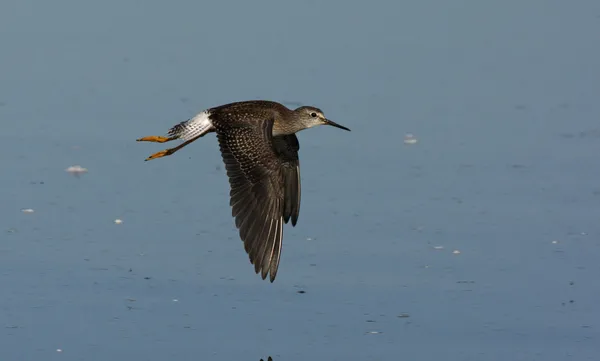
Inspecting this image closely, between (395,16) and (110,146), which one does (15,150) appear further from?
(395,16)

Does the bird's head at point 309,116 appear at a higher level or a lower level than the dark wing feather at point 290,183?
higher

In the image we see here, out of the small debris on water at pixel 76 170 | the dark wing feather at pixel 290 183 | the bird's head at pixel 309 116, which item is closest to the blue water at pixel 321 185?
the small debris on water at pixel 76 170

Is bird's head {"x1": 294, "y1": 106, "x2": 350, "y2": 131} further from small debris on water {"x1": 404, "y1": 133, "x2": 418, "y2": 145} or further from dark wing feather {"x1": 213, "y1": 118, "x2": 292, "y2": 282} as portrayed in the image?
small debris on water {"x1": 404, "y1": 133, "x2": 418, "y2": 145}

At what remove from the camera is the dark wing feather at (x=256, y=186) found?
7328 millimetres

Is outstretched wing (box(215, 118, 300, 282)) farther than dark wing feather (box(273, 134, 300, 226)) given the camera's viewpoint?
No

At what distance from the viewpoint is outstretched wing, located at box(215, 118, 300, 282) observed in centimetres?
732

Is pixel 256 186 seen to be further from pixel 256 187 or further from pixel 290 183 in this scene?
pixel 290 183

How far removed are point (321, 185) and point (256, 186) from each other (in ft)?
4.55

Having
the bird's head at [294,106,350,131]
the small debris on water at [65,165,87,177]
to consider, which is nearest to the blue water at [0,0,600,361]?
the small debris on water at [65,165,87,177]

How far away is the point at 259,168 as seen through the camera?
7574mm

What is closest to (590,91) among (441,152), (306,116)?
(441,152)

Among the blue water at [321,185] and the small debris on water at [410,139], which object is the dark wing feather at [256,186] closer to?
the blue water at [321,185]

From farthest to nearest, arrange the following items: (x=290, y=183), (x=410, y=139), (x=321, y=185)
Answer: (x=410, y=139)
(x=321, y=185)
(x=290, y=183)

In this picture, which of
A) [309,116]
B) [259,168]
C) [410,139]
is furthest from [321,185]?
[259,168]
